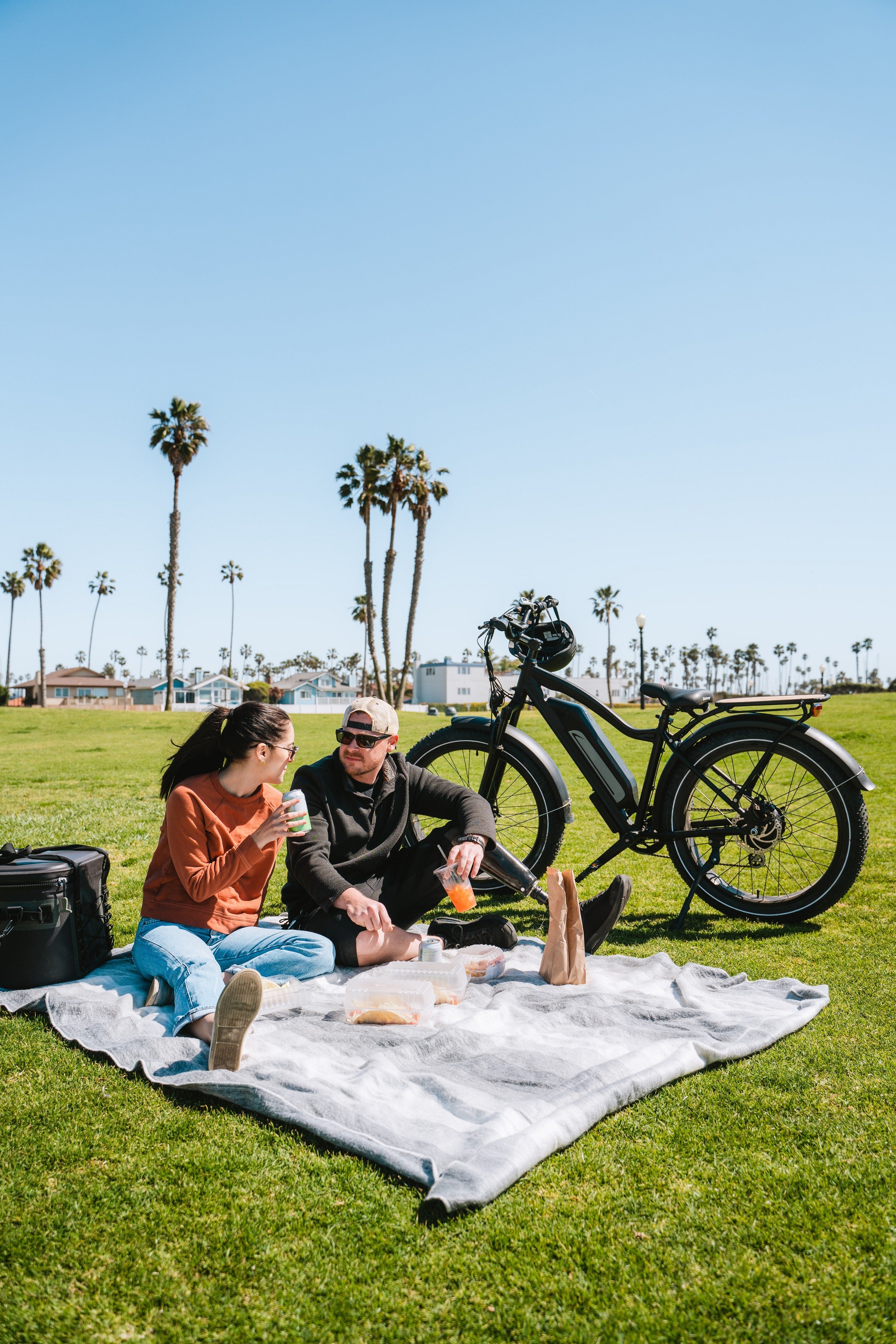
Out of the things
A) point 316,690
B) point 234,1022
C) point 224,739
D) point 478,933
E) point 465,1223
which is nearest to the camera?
point 465,1223

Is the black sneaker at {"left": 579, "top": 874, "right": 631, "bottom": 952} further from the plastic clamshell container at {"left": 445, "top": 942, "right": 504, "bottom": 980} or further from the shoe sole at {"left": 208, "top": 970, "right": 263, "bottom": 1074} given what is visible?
the shoe sole at {"left": 208, "top": 970, "right": 263, "bottom": 1074}

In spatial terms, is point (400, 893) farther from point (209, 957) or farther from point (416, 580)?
point (416, 580)

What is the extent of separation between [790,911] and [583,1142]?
2.90 metres

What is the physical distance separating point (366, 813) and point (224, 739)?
88 cm

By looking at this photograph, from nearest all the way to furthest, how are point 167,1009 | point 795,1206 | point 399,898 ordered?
point 795,1206, point 167,1009, point 399,898

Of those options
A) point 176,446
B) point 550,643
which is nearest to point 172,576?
point 176,446

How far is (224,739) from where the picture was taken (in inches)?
161

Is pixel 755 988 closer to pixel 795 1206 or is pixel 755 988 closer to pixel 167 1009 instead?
pixel 795 1206

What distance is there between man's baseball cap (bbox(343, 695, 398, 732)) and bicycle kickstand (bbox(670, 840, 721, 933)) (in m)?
2.08

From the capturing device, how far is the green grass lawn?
187 centimetres

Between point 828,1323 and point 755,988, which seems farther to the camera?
point 755,988

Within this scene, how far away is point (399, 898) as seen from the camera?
15.1ft

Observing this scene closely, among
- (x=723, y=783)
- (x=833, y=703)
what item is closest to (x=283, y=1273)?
(x=723, y=783)

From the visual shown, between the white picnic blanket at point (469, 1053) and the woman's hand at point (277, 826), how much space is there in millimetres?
748
